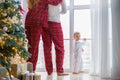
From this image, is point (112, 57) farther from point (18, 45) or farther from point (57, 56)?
point (18, 45)

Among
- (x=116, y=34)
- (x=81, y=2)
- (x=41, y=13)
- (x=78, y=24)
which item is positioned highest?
(x=81, y=2)

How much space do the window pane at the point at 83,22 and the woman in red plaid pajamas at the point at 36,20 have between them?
758mm

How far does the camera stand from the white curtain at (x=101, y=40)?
3.63 metres

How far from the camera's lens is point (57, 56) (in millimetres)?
3963

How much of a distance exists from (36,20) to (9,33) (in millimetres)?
966

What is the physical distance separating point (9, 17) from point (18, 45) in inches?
14.8

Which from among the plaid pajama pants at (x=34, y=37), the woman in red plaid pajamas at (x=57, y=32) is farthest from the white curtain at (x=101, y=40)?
the plaid pajama pants at (x=34, y=37)

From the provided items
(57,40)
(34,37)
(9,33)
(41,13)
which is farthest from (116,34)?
(9,33)

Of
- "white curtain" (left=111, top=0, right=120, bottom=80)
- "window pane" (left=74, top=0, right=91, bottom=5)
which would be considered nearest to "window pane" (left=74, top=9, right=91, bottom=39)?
"window pane" (left=74, top=0, right=91, bottom=5)

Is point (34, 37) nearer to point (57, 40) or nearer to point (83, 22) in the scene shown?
point (57, 40)

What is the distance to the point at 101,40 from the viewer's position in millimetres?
3686

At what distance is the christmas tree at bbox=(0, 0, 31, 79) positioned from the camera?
9.45 feet

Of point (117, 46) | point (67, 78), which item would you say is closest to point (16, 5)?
point (67, 78)

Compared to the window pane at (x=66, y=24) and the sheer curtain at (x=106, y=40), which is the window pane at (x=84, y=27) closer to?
the window pane at (x=66, y=24)
